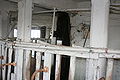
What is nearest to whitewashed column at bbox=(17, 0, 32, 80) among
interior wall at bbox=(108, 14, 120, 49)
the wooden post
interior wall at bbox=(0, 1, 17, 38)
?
interior wall at bbox=(0, 1, 17, 38)

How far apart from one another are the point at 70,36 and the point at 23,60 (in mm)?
1964

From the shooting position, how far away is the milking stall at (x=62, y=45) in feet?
5.35

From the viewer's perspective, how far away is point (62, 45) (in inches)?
88.1

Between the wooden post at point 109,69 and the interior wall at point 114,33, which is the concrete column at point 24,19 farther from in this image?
the interior wall at point 114,33

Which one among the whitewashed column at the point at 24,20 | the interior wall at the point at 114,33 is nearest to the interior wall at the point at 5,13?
the whitewashed column at the point at 24,20

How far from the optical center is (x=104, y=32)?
1.65 metres

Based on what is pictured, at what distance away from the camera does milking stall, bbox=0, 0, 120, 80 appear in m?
1.63

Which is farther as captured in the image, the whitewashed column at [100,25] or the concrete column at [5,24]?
the concrete column at [5,24]

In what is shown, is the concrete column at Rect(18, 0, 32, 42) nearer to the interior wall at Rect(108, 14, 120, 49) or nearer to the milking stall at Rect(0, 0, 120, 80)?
the milking stall at Rect(0, 0, 120, 80)

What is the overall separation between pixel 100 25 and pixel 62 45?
2.42 feet

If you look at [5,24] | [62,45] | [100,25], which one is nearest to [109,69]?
[100,25]

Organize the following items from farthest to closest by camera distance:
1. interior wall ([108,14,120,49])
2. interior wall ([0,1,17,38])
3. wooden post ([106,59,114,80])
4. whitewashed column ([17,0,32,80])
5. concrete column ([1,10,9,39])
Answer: interior wall ([108,14,120,49]) → concrete column ([1,10,9,39]) → interior wall ([0,1,17,38]) → whitewashed column ([17,0,32,80]) → wooden post ([106,59,114,80])

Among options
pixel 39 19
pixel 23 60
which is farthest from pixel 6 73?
pixel 39 19

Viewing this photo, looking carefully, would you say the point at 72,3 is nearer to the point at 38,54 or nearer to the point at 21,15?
the point at 21,15
